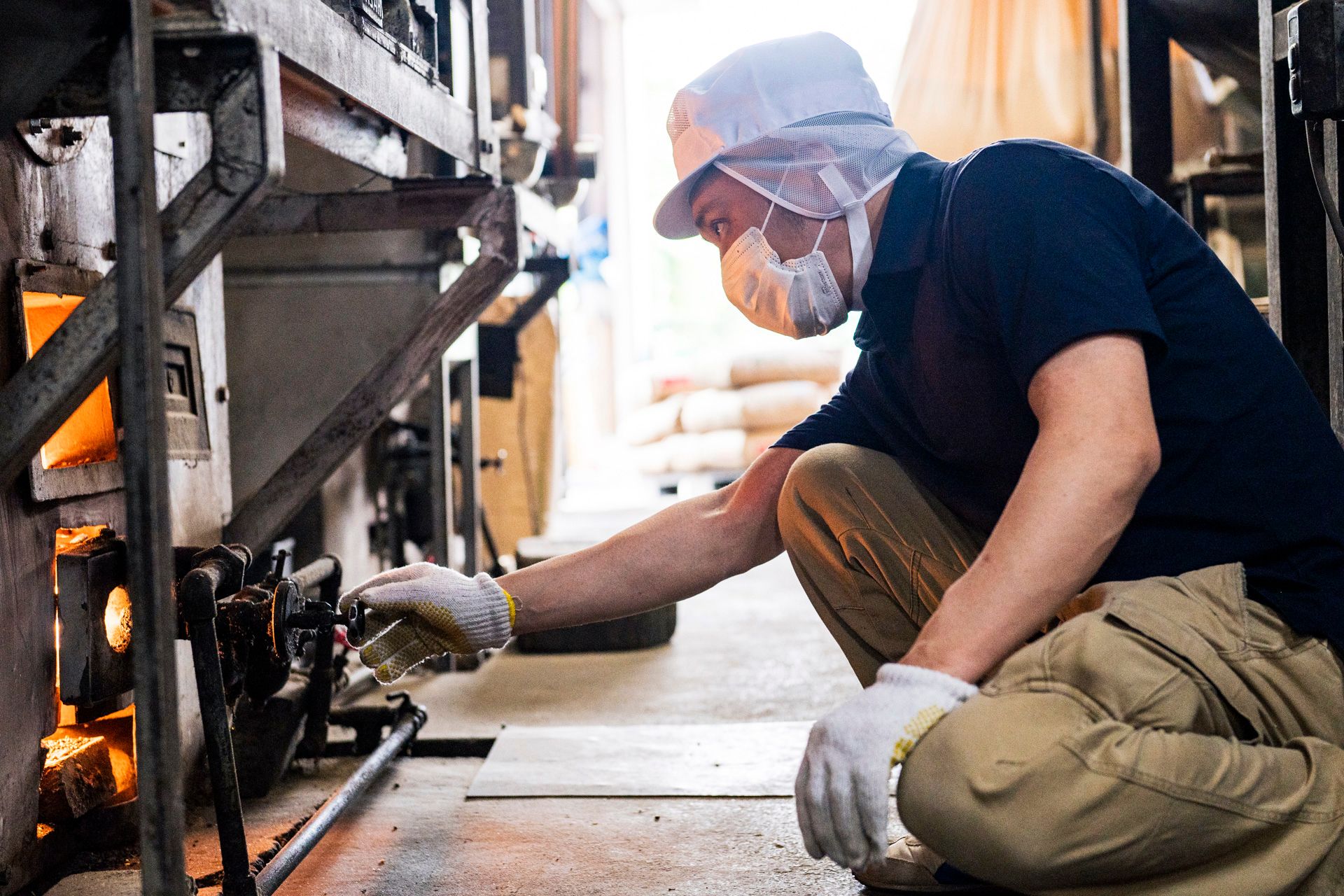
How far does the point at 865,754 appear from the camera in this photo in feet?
3.39

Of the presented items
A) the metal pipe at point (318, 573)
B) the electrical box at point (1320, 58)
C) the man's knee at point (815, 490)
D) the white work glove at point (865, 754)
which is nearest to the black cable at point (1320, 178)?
the electrical box at point (1320, 58)

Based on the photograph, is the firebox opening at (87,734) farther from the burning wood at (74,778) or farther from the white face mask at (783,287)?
the white face mask at (783,287)

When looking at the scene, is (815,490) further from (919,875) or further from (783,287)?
(919,875)

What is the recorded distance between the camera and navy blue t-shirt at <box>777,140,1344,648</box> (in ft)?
3.72

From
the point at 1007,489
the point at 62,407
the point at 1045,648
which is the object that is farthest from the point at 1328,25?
the point at 62,407

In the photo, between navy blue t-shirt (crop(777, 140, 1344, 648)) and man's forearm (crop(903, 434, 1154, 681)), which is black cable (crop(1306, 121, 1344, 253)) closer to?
navy blue t-shirt (crop(777, 140, 1344, 648))

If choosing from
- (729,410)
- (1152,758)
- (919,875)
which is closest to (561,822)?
(919,875)

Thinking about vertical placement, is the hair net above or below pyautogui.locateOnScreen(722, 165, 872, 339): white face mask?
above

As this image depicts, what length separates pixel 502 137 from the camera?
2.96m

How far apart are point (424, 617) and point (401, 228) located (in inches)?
34.3

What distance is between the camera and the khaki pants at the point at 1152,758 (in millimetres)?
1039

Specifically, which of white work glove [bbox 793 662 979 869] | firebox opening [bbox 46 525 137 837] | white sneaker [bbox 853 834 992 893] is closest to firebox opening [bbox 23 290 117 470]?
firebox opening [bbox 46 525 137 837]

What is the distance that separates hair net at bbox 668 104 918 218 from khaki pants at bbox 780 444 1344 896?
1.85 feet

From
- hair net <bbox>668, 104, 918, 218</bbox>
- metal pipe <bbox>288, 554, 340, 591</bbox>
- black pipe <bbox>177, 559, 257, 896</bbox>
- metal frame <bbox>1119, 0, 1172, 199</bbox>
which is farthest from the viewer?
metal frame <bbox>1119, 0, 1172, 199</bbox>
